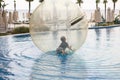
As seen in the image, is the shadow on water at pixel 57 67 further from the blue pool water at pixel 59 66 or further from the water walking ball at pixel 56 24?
the water walking ball at pixel 56 24

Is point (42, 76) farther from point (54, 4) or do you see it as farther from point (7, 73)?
point (54, 4)

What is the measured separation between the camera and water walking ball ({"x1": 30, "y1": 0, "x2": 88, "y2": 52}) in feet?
33.4

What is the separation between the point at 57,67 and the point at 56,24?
186 cm

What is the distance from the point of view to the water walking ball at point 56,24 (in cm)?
1019

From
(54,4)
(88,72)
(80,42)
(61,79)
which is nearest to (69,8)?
(54,4)

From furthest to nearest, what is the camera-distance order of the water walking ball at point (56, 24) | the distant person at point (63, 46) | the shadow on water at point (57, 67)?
the distant person at point (63, 46) < the water walking ball at point (56, 24) < the shadow on water at point (57, 67)

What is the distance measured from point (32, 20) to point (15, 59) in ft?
5.11

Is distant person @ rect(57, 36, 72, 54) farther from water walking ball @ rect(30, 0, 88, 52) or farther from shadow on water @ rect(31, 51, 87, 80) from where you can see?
shadow on water @ rect(31, 51, 87, 80)

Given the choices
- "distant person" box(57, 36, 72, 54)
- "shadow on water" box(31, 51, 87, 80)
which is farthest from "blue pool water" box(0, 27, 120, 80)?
"distant person" box(57, 36, 72, 54)

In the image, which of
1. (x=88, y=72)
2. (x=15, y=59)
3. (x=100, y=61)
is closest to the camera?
(x=88, y=72)

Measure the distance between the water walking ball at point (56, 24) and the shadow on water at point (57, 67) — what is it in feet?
1.60

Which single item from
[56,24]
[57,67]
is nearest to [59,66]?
[57,67]

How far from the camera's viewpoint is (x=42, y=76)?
7844mm

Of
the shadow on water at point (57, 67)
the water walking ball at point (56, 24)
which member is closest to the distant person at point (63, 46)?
the water walking ball at point (56, 24)
